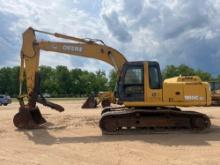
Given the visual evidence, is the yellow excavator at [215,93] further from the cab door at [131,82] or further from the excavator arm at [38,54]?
the cab door at [131,82]

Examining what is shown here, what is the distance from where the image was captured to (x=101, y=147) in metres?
15.3

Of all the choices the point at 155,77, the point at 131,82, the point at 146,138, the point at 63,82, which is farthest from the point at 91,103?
the point at 63,82

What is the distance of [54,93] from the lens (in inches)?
5281

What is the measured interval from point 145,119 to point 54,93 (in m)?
116

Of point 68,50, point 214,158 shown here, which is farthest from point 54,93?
point 214,158

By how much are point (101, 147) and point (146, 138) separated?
8.64 feet

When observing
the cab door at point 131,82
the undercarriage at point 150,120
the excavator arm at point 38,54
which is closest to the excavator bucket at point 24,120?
the excavator arm at point 38,54

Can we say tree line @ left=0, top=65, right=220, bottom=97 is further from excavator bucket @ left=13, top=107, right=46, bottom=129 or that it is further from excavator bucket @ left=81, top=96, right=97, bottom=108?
excavator bucket @ left=13, top=107, right=46, bottom=129

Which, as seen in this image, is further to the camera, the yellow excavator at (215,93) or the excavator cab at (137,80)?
the yellow excavator at (215,93)

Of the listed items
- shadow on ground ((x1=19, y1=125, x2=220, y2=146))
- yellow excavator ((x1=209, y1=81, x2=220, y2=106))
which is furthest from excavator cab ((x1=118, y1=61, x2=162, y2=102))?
yellow excavator ((x1=209, y1=81, x2=220, y2=106))

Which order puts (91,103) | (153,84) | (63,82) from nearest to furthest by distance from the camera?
1. (153,84)
2. (91,103)
3. (63,82)

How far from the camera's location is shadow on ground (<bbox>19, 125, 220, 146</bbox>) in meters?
16.6

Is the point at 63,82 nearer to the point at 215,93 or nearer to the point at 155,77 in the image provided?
the point at 215,93

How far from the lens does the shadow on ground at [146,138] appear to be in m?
16.6
